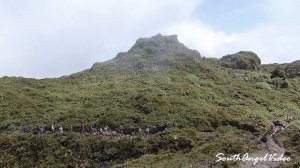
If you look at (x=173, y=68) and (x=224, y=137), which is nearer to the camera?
(x=224, y=137)

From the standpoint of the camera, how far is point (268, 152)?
126 feet

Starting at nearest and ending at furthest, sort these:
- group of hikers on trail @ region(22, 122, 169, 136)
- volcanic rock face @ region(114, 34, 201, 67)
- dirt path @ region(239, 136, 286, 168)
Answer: dirt path @ region(239, 136, 286, 168) → group of hikers on trail @ region(22, 122, 169, 136) → volcanic rock face @ region(114, 34, 201, 67)

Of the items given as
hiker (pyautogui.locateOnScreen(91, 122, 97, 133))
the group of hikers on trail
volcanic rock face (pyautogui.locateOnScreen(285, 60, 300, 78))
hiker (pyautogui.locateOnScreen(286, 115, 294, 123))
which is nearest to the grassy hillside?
hiker (pyautogui.locateOnScreen(91, 122, 97, 133))

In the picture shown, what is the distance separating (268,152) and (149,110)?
1901 centimetres

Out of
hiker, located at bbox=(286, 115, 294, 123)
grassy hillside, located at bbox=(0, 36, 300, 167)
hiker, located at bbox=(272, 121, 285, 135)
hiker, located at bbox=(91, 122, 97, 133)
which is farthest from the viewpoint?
hiker, located at bbox=(286, 115, 294, 123)

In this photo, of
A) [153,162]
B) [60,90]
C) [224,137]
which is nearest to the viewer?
[153,162]

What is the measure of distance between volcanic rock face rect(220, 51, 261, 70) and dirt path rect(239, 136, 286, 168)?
49.9 metres

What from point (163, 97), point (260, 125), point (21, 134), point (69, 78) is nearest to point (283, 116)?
point (260, 125)

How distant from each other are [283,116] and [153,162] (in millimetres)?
25557

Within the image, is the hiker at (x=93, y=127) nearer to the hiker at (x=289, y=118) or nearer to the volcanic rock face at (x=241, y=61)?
the hiker at (x=289, y=118)

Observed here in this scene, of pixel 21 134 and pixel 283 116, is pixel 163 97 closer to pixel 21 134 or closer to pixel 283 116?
pixel 283 116

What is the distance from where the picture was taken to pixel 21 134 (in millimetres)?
48125

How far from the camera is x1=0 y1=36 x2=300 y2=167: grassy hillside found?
41.8 metres

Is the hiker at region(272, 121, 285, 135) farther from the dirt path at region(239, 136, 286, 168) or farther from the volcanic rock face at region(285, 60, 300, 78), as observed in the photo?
the volcanic rock face at region(285, 60, 300, 78)
